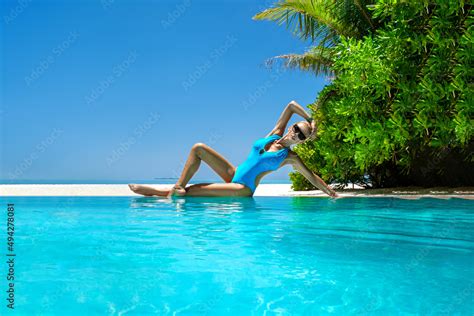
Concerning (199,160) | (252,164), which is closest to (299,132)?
(252,164)

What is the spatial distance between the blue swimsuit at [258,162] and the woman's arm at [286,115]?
173mm

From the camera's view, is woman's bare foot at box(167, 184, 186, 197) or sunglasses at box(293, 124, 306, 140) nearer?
sunglasses at box(293, 124, 306, 140)

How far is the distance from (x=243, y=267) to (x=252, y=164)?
580cm

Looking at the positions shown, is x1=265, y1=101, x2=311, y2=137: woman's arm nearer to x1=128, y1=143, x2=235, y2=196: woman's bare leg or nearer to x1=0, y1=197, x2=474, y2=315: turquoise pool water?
x1=128, y1=143, x2=235, y2=196: woman's bare leg

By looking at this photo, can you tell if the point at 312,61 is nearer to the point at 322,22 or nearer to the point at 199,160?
the point at 322,22

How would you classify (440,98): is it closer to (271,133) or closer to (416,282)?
(271,133)

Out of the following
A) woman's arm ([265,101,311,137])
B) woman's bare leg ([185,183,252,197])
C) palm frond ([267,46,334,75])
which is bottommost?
woman's bare leg ([185,183,252,197])

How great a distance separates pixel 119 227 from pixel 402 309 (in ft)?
11.0

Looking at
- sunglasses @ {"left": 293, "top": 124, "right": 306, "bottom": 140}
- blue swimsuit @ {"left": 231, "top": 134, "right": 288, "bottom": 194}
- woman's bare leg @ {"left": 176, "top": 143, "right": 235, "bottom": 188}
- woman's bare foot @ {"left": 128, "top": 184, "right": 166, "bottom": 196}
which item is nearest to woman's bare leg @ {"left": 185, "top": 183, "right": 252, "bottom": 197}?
blue swimsuit @ {"left": 231, "top": 134, "right": 288, "bottom": 194}

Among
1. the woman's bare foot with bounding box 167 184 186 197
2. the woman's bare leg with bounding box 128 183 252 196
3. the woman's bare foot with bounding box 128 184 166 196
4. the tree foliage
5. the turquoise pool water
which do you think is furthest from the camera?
the tree foliage

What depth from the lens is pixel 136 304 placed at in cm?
225

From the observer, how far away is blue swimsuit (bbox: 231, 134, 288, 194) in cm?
859

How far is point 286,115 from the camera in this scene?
351 inches

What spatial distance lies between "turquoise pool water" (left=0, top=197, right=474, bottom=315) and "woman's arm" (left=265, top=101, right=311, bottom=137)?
3.74m
